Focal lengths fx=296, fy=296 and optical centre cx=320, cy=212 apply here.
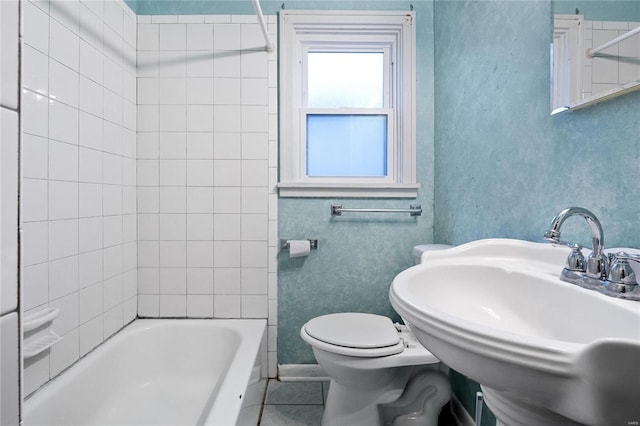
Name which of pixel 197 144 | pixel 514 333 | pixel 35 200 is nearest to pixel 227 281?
pixel 197 144

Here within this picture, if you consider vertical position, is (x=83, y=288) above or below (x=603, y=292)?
below

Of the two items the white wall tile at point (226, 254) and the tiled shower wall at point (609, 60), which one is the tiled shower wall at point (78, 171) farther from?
the tiled shower wall at point (609, 60)

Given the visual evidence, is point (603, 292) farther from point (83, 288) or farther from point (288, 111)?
point (83, 288)

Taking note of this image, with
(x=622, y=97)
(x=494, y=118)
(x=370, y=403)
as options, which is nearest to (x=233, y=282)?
(x=370, y=403)

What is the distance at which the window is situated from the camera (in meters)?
1.67

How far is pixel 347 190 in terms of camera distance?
65.9 inches

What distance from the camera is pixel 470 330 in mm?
451

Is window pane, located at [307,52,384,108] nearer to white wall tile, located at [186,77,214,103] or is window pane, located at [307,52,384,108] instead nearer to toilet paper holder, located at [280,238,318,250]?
white wall tile, located at [186,77,214,103]

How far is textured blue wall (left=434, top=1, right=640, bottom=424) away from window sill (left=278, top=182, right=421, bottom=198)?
0.18 meters

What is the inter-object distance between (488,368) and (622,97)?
2.33 feet

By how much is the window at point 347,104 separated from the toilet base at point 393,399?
35.5 inches

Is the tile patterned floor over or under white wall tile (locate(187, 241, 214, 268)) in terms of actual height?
under

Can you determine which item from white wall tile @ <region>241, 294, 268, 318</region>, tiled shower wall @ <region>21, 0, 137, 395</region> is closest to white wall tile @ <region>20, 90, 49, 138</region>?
tiled shower wall @ <region>21, 0, 137, 395</region>

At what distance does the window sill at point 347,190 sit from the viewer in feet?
5.42
